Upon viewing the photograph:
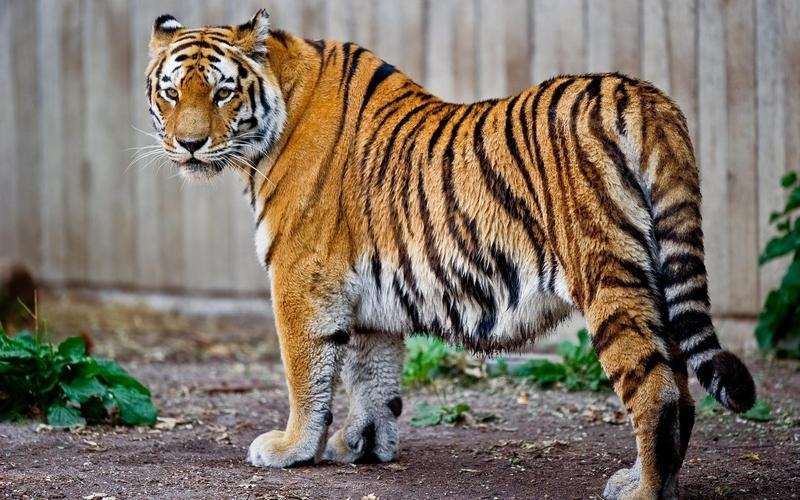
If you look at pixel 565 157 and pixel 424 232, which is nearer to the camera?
pixel 565 157

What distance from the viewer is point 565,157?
→ 3.79 metres

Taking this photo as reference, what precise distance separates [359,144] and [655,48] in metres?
3.13

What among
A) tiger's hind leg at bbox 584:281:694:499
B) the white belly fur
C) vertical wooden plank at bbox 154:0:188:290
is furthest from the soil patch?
vertical wooden plank at bbox 154:0:188:290

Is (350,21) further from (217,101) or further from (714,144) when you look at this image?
(217,101)

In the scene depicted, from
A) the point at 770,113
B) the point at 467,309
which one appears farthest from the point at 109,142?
the point at 467,309

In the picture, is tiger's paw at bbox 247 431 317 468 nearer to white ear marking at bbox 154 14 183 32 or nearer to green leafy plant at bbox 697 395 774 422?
white ear marking at bbox 154 14 183 32

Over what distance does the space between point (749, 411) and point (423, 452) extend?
1568mm

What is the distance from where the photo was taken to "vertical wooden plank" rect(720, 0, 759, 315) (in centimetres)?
667

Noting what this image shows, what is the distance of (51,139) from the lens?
10188 millimetres

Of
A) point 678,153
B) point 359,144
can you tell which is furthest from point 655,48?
point 678,153

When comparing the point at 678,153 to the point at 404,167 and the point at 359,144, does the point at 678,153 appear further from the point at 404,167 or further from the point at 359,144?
the point at 359,144

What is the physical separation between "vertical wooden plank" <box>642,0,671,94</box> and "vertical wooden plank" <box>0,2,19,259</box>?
616 centimetres

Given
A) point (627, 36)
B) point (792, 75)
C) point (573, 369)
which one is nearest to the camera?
point (573, 369)

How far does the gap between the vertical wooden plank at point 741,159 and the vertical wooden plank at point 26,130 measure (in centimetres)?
643
